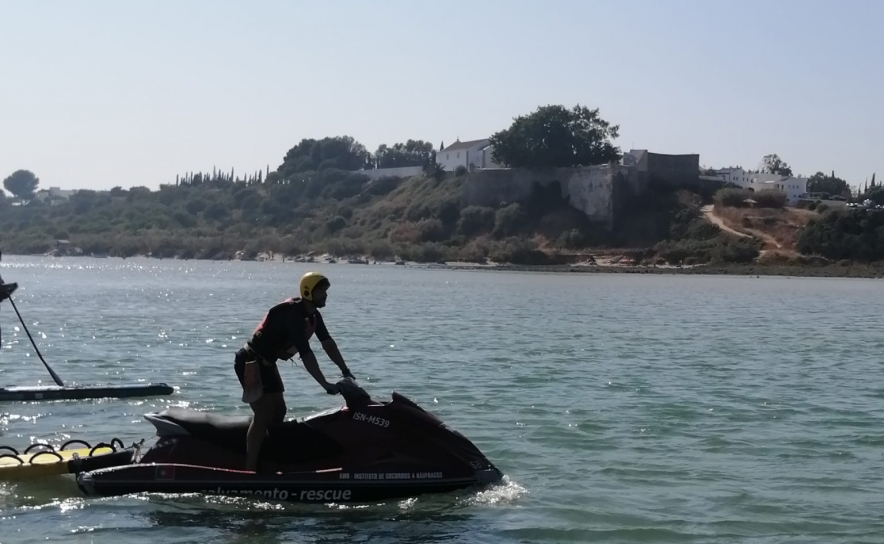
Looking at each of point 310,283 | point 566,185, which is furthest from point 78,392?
point 566,185

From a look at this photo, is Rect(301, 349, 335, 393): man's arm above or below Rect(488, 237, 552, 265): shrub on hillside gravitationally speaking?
below

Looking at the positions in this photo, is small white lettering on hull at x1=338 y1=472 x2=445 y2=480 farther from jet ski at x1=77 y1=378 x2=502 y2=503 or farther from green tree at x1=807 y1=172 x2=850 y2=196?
green tree at x1=807 y1=172 x2=850 y2=196

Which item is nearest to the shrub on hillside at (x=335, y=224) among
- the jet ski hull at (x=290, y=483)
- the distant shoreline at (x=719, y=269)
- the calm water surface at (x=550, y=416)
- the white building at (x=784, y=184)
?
the distant shoreline at (x=719, y=269)

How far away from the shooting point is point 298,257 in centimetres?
12606

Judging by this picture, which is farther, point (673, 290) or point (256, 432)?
point (673, 290)

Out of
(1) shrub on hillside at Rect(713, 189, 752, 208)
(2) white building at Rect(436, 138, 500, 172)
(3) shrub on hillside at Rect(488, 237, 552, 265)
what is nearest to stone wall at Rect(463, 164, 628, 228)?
(3) shrub on hillside at Rect(488, 237, 552, 265)

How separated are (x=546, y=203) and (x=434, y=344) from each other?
87290mm

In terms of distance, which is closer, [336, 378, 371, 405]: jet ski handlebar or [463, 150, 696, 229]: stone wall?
[336, 378, 371, 405]: jet ski handlebar

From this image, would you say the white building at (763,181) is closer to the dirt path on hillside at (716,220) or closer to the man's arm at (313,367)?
the dirt path on hillside at (716,220)

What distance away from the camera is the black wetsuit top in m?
9.99

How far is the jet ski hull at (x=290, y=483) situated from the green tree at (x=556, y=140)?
4096 inches

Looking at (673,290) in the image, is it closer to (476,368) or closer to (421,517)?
(476,368)

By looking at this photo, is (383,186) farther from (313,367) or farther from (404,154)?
(313,367)

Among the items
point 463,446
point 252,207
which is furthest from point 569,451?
point 252,207
